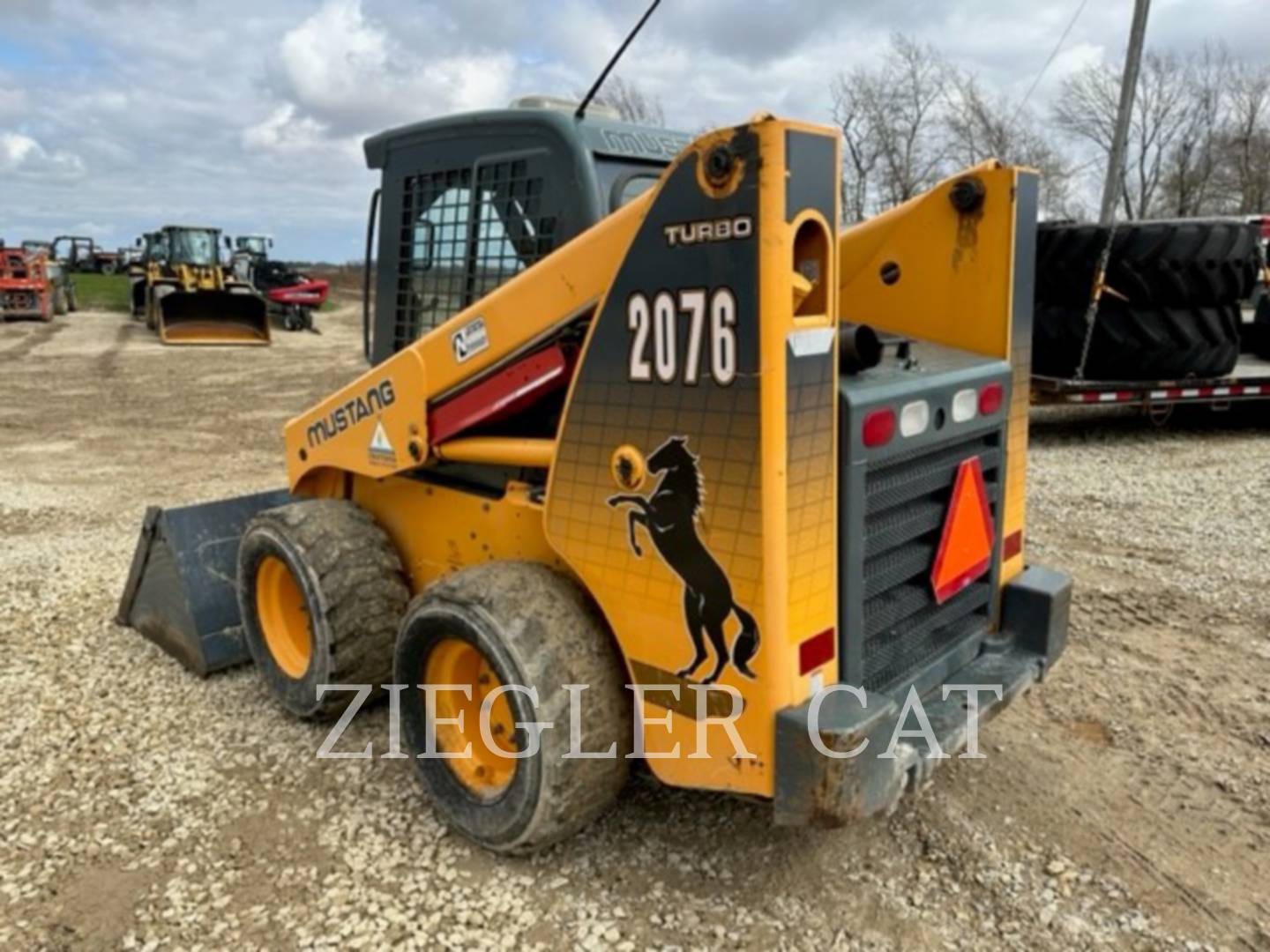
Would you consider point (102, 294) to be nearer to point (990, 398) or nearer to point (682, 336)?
point (990, 398)

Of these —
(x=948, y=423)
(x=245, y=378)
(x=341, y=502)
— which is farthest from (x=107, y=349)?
(x=948, y=423)

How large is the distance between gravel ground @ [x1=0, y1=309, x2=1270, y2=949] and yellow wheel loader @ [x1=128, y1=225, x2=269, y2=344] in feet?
58.5

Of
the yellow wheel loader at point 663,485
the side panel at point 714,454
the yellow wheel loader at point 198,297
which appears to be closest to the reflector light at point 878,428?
the yellow wheel loader at point 663,485

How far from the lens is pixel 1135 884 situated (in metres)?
2.91

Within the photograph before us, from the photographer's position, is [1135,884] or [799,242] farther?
[1135,884]

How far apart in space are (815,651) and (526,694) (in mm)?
763

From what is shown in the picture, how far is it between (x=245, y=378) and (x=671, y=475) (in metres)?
15.6

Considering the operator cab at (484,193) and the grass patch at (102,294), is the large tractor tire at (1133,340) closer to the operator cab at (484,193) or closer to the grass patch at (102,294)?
the operator cab at (484,193)

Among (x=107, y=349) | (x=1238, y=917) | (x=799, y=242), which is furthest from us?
(x=107, y=349)

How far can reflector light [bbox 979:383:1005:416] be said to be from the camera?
3139 millimetres

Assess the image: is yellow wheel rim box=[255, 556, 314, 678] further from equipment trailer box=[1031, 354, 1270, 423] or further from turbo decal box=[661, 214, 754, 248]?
equipment trailer box=[1031, 354, 1270, 423]

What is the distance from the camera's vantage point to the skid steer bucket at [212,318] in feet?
71.6

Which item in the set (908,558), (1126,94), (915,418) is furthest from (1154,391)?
(915,418)

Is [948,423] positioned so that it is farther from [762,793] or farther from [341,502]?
[341,502]
